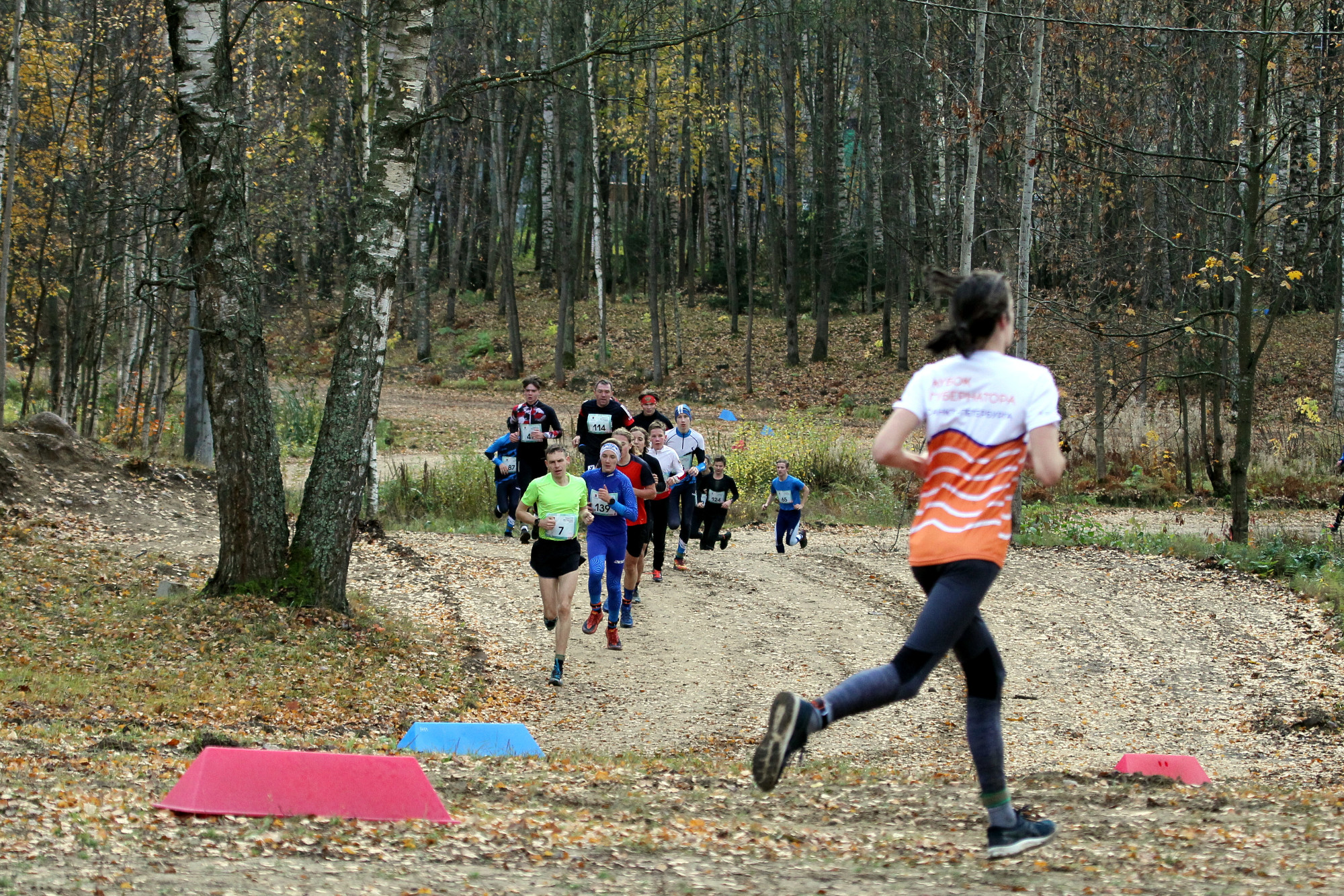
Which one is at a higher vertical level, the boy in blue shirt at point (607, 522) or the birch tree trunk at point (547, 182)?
the birch tree trunk at point (547, 182)

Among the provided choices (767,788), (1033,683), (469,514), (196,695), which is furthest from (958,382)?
(469,514)

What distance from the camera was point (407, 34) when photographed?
A: 428 inches

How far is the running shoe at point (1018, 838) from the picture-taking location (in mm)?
4297

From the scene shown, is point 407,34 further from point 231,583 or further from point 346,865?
point 346,865

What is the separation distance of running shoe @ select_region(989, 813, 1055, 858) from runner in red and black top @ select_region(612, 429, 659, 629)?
7584 millimetres

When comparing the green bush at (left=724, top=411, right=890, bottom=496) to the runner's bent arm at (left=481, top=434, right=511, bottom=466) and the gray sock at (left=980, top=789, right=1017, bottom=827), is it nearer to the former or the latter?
the runner's bent arm at (left=481, top=434, right=511, bottom=466)

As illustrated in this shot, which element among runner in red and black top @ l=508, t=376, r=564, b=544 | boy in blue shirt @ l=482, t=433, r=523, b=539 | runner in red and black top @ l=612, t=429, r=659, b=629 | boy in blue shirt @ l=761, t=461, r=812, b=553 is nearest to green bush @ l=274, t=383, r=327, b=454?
boy in blue shirt @ l=482, t=433, r=523, b=539

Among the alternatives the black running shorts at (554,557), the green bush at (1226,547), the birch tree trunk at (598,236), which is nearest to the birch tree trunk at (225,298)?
the black running shorts at (554,557)

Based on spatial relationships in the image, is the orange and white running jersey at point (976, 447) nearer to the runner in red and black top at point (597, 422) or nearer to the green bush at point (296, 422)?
the runner in red and black top at point (597, 422)

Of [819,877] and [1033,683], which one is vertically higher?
[819,877]

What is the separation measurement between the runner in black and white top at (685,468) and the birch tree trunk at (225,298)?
5.76 metres

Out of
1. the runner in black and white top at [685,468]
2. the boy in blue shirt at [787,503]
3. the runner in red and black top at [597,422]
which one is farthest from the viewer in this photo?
the boy in blue shirt at [787,503]

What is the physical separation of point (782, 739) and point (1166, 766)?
4.39m

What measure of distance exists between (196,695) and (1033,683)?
7.43 m
